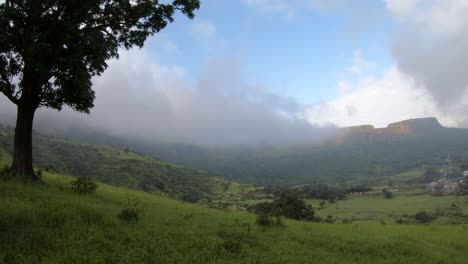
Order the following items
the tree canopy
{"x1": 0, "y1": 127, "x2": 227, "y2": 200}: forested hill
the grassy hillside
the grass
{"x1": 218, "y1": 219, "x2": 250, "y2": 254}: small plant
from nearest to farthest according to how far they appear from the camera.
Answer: the grassy hillside < {"x1": 218, "y1": 219, "x2": 250, "y2": 254}: small plant < the tree canopy < {"x1": 0, "y1": 127, "x2": 227, "y2": 200}: forested hill < the grass

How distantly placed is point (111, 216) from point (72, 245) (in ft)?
9.74

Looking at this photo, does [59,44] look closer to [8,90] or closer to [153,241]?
[8,90]

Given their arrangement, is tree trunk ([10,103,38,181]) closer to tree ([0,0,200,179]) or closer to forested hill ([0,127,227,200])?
tree ([0,0,200,179])

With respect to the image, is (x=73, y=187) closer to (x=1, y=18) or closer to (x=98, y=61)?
(x=98, y=61)

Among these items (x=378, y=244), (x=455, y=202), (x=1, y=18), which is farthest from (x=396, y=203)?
(x=1, y=18)

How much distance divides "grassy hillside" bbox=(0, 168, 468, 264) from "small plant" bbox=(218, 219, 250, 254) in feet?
0.58

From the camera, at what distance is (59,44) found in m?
14.3

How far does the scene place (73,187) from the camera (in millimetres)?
16594

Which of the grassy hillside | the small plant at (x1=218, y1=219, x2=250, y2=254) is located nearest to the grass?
the grassy hillside

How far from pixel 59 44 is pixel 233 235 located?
9708 mm

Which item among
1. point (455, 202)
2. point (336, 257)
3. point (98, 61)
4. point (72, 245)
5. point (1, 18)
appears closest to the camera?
point (72, 245)

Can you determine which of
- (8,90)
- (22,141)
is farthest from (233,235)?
(8,90)

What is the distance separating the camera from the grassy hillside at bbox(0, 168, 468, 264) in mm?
8641

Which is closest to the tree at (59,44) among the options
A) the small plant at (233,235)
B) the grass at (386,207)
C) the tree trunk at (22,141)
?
the tree trunk at (22,141)
